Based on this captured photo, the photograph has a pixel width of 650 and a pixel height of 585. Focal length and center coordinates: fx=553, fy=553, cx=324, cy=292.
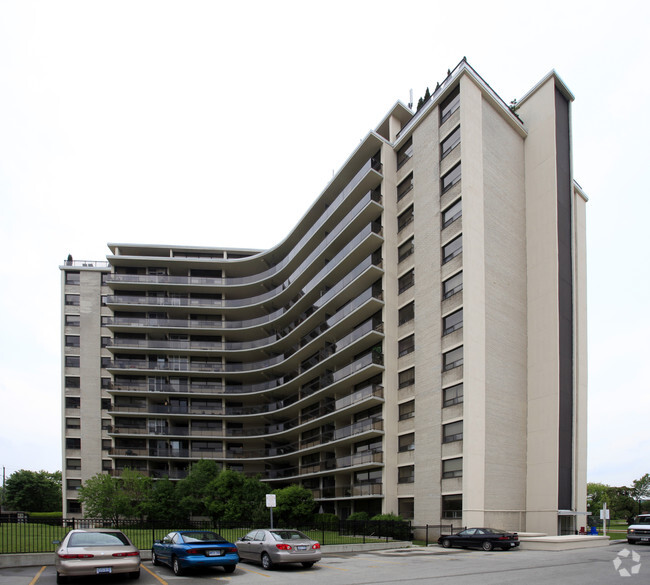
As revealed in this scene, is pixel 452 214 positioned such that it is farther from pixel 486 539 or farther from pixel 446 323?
pixel 486 539

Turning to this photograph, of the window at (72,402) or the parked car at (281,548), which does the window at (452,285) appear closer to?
the parked car at (281,548)

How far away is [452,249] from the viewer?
36.4 meters

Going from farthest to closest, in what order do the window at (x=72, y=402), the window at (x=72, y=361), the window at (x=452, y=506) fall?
the window at (x=72, y=361) < the window at (x=72, y=402) < the window at (x=452, y=506)

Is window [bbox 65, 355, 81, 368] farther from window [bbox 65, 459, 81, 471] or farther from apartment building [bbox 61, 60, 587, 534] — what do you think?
apartment building [bbox 61, 60, 587, 534]

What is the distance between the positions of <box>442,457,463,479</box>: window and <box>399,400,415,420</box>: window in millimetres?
5281

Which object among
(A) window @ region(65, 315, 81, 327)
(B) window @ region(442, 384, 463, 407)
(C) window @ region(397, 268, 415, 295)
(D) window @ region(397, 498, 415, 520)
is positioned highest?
(C) window @ region(397, 268, 415, 295)

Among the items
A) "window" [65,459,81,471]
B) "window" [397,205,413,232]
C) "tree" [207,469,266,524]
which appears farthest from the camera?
"window" [65,459,81,471]

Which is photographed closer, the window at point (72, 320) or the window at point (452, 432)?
the window at point (452, 432)

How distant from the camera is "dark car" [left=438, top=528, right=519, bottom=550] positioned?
85.2ft

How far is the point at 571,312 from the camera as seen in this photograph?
38.0 m

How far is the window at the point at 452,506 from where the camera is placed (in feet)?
104

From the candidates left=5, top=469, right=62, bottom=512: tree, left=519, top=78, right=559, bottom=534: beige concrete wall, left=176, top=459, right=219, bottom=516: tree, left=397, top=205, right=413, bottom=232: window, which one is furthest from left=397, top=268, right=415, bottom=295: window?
left=5, top=469, right=62, bottom=512: tree

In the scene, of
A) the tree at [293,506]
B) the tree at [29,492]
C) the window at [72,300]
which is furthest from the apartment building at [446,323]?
the tree at [29,492]

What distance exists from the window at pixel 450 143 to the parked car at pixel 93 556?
31.3 meters
